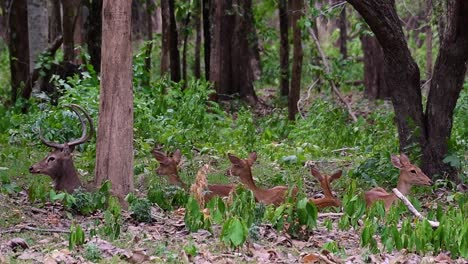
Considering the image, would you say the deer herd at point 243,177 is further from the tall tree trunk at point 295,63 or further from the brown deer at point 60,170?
the tall tree trunk at point 295,63

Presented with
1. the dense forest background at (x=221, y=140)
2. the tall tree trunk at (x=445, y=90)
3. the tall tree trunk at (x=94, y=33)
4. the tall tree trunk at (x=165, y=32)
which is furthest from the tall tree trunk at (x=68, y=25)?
the tall tree trunk at (x=445, y=90)

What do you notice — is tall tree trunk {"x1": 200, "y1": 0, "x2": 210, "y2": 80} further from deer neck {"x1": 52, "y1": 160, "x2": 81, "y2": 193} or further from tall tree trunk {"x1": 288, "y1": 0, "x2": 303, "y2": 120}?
deer neck {"x1": 52, "y1": 160, "x2": 81, "y2": 193}

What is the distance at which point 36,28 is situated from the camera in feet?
50.7

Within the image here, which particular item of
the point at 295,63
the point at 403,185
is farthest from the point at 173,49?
the point at 403,185

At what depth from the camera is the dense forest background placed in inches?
263

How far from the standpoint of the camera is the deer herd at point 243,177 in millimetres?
7871

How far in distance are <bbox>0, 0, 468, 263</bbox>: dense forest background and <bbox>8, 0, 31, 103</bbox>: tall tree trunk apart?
1.0 inches

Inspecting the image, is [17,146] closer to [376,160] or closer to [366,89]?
[376,160]

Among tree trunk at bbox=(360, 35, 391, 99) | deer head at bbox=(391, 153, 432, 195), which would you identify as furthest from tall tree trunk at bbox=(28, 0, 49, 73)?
deer head at bbox=(391, 153, 432, 195)

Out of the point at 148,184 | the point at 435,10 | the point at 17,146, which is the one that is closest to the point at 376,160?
the point at 148,184

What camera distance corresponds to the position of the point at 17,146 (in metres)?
11.8

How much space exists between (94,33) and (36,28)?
130 cm

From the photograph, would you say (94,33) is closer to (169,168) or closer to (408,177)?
(169,168)

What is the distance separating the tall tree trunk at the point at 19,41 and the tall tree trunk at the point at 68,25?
186 centimetres
